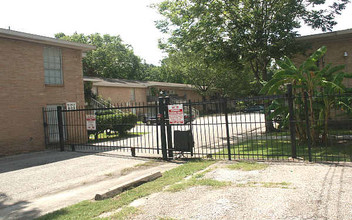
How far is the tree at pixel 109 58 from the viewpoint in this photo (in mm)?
47031

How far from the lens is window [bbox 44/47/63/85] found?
14.2 metres

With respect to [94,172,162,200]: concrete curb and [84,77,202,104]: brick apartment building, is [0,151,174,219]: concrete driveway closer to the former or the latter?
[94,172,162,200]: concrete curb

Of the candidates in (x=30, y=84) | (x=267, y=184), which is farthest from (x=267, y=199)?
(x=30, y=84)

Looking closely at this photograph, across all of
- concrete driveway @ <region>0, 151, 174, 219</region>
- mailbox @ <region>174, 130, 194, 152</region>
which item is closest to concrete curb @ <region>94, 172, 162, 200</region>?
concrete driveway @ <region>0, 151, 174, 219</region>

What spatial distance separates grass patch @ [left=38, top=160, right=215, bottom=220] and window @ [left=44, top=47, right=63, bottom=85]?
31.7ft

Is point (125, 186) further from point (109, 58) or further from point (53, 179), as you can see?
point (109, 58)

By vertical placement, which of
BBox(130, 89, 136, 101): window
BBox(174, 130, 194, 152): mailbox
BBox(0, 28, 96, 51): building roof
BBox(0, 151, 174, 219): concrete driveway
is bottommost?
BBox(0, 151, 174, 219): concrete driveway

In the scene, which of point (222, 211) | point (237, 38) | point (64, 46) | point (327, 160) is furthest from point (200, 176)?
point (64, 46)

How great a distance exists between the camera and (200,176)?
6.85 metres

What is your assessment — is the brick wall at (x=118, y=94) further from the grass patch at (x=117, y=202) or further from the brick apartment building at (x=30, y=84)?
the grass patch at (x=117, y=202)

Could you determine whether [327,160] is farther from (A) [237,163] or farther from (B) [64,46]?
(B) [64,46]

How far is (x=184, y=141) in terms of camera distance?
9.23 m

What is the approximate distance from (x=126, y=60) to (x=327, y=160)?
155 feet

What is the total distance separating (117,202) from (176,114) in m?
4.23
